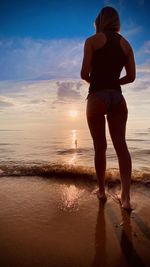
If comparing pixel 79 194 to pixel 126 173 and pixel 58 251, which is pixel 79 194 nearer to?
pixel 126 173

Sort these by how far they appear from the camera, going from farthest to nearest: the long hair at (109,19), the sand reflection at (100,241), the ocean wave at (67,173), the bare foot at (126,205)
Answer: the ocean wave at (67,173) < the long hair at (109,19) < the bare foot at (126,205) < the sand reflection at (100,241)

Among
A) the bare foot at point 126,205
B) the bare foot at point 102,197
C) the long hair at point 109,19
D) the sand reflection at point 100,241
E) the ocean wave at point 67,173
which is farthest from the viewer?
the ocean wave at point 67,173

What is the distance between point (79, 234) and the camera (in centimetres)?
206

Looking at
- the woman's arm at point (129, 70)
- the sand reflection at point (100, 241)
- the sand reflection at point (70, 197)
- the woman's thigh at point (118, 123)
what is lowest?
the sand reflection at point (100, 241)

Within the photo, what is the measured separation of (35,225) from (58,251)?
18.8 inches

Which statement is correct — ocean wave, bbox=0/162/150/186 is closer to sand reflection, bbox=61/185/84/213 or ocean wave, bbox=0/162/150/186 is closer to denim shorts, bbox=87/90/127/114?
sand reflection, bbox=61/185/84/213

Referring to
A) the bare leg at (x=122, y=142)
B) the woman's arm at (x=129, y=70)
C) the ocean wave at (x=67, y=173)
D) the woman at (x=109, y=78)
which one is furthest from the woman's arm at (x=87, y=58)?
the ocean wave at (x=67, y=173)

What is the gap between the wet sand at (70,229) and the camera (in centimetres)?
171

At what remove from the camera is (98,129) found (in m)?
2.81

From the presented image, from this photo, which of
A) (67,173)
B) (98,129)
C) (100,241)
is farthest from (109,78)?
(67,173)

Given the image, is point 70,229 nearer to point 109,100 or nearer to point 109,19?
point 109,100

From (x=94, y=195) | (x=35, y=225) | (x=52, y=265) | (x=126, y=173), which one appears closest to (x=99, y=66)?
(x=126, y=173)

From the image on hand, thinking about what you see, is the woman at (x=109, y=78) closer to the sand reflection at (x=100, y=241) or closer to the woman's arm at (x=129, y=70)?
the woman's arm at (x=129, y=70)

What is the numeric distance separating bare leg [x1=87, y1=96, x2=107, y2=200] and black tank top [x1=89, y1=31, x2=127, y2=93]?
176mm
